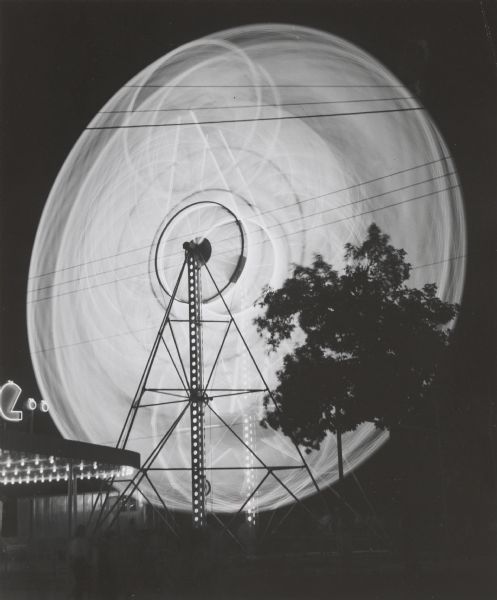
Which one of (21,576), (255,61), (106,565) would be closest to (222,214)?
(255,61)

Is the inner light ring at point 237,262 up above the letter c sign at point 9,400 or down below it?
above

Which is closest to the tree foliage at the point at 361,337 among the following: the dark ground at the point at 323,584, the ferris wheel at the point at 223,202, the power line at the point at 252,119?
the ferris wheel at the point at 223,202

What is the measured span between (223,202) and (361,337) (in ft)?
28.9

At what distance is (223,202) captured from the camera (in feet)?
85.3

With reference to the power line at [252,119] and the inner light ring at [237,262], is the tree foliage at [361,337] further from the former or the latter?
the power line at [252,119]

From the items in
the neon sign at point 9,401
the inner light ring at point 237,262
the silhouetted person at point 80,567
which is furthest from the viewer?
the neon sign at point 9,401

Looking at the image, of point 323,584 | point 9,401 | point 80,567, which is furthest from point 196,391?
point 80,567

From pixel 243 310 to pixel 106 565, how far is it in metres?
15.3

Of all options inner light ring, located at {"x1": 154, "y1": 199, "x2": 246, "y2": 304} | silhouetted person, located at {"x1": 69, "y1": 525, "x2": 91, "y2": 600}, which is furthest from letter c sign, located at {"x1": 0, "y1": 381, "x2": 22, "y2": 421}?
silhouetted person, located at {"x1": 69, "y1": 525, "x2": 91, "y2": 600}

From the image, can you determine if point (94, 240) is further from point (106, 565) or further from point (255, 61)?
point (106, 565)

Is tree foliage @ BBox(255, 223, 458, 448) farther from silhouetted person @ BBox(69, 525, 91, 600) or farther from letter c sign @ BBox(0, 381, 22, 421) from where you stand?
letter c sign @ BBox(0, 381, 22, 421)

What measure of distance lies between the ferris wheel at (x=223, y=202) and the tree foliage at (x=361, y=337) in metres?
3.03

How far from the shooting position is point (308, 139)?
25234mm

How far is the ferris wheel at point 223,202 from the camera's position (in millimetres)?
23828
